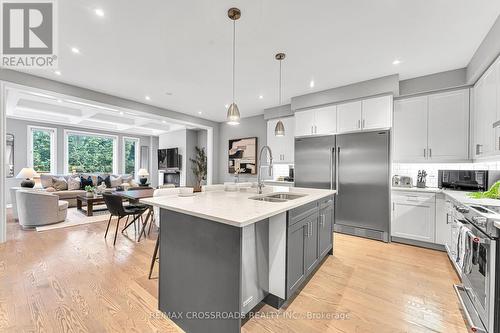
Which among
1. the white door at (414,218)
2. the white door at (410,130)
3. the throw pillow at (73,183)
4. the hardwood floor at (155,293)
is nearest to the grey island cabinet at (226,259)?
the hardwood floor at (155,293)

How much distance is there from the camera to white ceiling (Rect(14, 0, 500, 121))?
6.76ft

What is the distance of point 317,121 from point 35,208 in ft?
19.0

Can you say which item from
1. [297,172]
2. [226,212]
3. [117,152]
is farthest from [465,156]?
[117,152]

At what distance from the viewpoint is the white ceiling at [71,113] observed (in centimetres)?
449

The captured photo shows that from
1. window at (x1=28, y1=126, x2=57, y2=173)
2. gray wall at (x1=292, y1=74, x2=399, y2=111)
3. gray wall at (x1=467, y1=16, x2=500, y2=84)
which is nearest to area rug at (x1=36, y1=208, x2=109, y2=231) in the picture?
window at (x1=28, y1=126, x2=57, y2=173)

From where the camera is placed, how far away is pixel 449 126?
3.32m

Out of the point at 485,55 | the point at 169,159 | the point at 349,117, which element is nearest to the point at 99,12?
the point at 349,117

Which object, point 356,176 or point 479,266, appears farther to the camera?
point 356,176

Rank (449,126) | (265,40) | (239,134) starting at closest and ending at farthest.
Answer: (265,40) → (449,126) → (239,134)

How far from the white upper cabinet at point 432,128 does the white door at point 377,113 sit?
0.95 ft

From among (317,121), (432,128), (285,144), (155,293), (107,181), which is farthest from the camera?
(107,181)

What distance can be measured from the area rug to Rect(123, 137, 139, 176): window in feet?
11.9

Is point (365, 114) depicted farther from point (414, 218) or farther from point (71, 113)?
point (71, 113)

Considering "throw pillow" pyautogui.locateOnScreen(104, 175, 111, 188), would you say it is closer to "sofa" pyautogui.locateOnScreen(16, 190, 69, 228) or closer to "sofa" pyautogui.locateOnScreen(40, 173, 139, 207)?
"sofa" pyautogui.locateOnScreen(40, 173, 139, 207)
